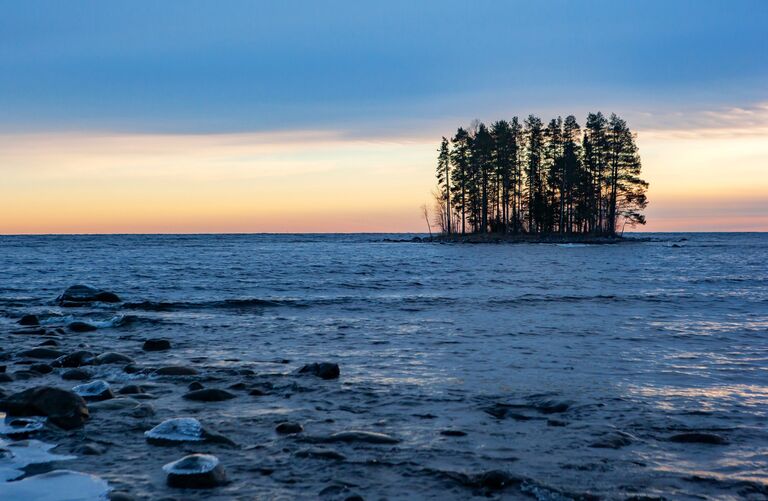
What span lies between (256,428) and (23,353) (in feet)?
23.3

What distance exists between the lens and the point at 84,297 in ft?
72.5

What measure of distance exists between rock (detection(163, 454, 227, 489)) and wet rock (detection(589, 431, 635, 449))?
146 inches

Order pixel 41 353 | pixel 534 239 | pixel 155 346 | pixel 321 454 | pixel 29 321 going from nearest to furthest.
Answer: pixel 321 454 < pixel 41 353 < pixel 155 346 < pixel 29 321 < pixel 534 239

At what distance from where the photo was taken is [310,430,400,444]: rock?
6.42m

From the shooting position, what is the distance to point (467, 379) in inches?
376

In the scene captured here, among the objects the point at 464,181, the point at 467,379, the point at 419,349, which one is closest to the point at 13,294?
the point at 419,349

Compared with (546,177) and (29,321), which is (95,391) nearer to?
(29,321)

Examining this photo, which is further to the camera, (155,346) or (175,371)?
(155,346)

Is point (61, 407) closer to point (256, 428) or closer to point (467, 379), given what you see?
point (256, 428)

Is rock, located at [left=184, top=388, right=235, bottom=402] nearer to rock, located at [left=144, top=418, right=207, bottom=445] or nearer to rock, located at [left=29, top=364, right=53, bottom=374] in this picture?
rock, located at [left=144, top=418, right=207, bottom=445]

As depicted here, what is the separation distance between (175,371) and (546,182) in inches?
3164

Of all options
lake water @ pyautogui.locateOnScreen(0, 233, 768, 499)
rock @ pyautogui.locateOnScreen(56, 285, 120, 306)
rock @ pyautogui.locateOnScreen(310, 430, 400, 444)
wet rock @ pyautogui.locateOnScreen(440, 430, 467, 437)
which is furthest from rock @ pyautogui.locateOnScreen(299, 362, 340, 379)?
rock @ pyautogui.locateOnScreen(56, 285, 120, 306)

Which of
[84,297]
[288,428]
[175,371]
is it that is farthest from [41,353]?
[84,297]

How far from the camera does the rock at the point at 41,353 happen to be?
11509 mm
